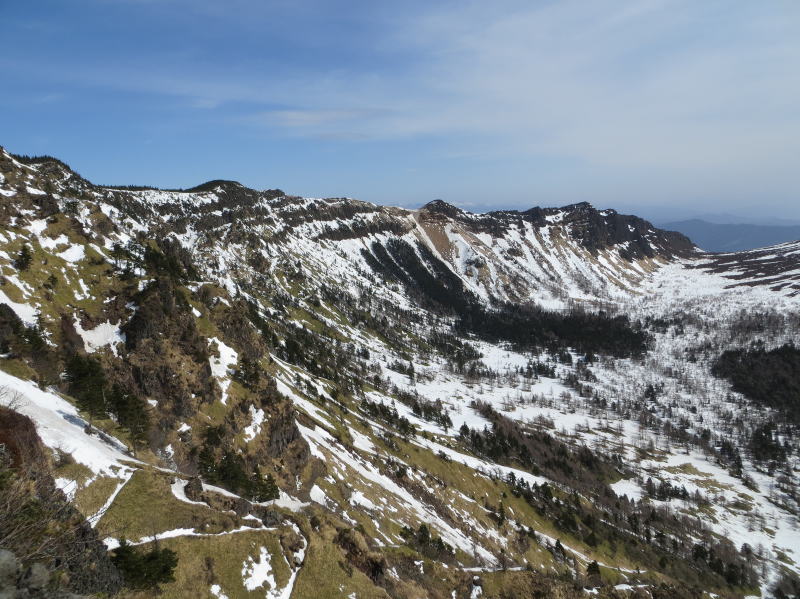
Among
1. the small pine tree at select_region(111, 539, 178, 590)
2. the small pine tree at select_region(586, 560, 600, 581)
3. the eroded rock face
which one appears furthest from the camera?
the small pine tree at select_region(586, 560, 600, 581)

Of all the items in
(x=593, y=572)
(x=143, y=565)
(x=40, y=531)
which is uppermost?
(x=40, y=531)

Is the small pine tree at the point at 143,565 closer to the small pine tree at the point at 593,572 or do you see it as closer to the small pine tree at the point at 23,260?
the small pine tree at the point at 23,260

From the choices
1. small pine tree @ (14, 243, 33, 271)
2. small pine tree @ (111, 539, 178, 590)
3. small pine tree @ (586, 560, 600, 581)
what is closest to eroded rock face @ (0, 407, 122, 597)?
small pine tree @ (111, 539, 178, 590)

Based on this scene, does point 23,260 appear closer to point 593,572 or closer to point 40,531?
point 40,531

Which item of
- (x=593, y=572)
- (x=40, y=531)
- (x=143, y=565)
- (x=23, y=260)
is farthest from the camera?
(x=593, y=572)

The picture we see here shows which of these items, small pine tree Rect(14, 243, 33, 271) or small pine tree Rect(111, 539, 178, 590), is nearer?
small pine tree Rect(111, 539, 178, 590)

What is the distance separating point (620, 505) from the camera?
174m

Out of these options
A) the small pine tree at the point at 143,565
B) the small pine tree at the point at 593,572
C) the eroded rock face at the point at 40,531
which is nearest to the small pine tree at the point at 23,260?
the eroded rock face at the point at 40,531

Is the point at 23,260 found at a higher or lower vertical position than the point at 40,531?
higher

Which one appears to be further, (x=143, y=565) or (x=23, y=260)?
(x=23, y=260)

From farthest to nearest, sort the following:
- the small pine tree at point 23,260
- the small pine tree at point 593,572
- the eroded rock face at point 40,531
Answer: the small pine tree at point 593,572 < the small pine tree at point 23,260 < the eroded rock face at point 40,531

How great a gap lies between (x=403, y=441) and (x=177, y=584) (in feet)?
346

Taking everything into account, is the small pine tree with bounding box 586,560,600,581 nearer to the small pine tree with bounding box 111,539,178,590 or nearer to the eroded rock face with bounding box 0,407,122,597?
the small pine tree with bounding box 111,539,178,590

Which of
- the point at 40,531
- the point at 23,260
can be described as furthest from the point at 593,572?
the point at 23,260
